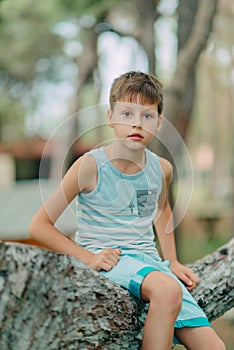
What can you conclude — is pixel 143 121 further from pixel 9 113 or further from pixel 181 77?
pixel 9 113

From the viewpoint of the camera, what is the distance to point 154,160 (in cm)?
224

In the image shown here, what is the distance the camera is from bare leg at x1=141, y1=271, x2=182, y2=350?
73.0 inches

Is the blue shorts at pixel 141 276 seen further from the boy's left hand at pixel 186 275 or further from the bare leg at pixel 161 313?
the boy's left hand at pixel 186 275

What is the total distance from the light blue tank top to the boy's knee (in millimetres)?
207

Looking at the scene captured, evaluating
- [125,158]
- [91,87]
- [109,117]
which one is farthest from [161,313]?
[91,87]

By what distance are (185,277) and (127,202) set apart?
13.6 inches

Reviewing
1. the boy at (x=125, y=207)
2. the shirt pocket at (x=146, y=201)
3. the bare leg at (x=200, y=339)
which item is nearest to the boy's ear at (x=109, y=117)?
the boy at (x=125, y=207)

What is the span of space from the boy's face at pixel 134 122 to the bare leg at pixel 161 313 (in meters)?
0.42

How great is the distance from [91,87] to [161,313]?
14.3m

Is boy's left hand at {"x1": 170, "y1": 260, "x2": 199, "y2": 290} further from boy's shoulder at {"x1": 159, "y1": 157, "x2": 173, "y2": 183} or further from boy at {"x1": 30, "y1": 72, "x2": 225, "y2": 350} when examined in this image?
boy's shoulder at {"x1": 159, "y1": 157, "x2": 173, "y2": 183}

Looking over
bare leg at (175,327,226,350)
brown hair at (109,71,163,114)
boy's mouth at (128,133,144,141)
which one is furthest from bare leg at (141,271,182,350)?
brown hair at (109,71,163,114)

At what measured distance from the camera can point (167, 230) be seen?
234 centimetres

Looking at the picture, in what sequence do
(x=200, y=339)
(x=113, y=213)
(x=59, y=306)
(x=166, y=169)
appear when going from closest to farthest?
(x=59, y=306)
(x=200, y=339)
(x=113, y=213)
(x=166, y=169)

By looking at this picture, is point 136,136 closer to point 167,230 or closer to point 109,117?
point 109,117
